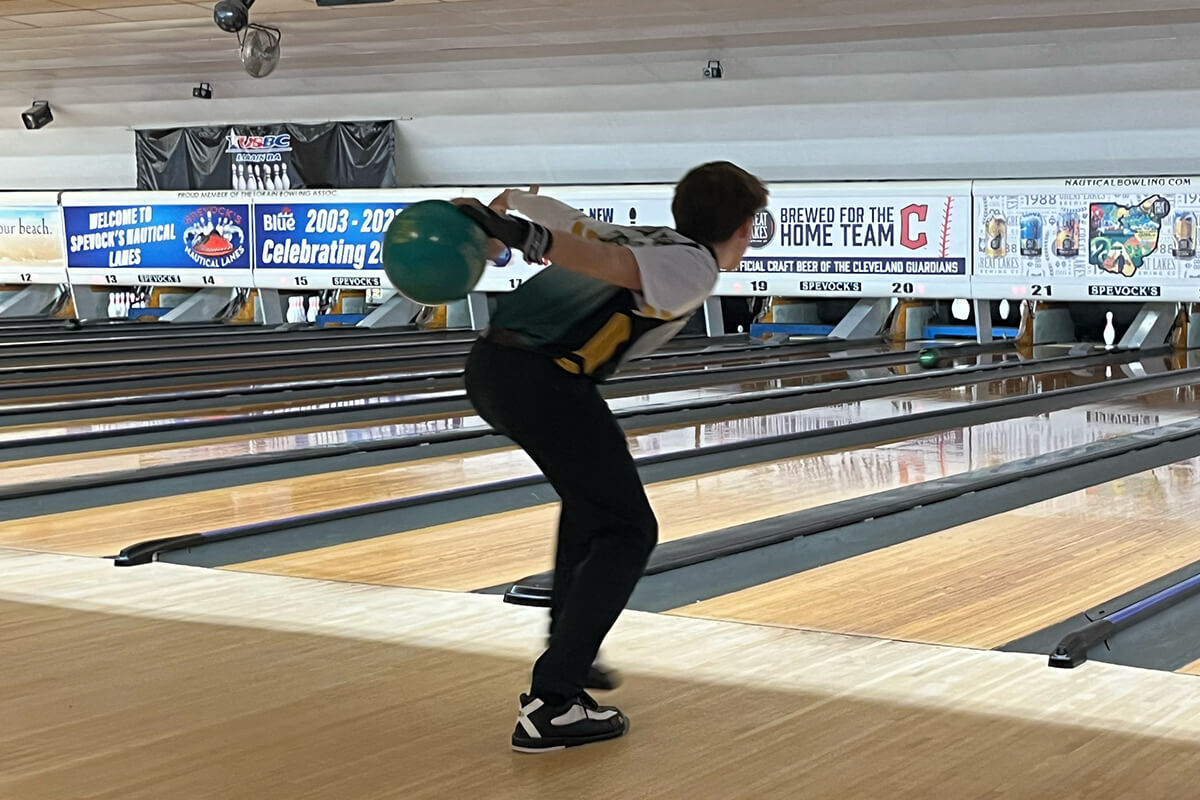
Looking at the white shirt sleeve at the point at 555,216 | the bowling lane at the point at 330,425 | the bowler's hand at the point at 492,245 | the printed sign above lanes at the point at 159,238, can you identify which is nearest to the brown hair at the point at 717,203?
the white shirt sleeve at the point at 555,216

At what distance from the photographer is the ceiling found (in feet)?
30.4

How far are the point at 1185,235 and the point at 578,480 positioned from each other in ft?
28.6

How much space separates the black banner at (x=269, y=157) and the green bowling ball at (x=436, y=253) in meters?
11.2

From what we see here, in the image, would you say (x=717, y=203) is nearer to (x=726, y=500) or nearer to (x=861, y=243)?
(x=726, y=500)

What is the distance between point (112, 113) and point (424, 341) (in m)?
5.08

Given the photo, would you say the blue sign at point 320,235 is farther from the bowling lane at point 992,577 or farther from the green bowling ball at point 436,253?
the green bowling ball at point 436,253

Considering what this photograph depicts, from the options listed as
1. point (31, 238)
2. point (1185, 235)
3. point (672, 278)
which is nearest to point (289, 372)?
point (1185, 235)

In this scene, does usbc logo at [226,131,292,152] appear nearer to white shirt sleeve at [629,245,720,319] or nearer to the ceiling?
the ceiling

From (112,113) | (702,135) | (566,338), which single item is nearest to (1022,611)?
(566,338)

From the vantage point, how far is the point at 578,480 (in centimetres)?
241

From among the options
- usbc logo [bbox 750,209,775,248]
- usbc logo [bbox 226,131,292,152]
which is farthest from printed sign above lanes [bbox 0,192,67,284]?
usbc logo [bbox 750,209,775,248]

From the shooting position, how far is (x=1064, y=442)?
5.91 m

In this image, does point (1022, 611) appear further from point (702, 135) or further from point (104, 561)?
point (702, 135)

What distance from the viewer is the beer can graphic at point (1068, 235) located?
34.0ft
